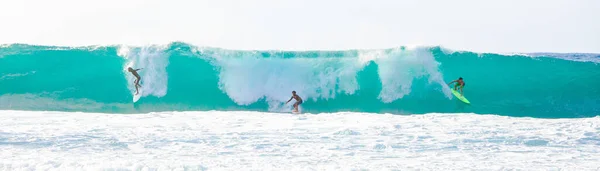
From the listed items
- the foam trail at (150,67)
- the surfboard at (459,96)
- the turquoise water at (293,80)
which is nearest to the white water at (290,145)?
the turquoise water at (293,80)

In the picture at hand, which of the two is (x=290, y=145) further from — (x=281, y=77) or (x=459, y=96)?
(x=459, y=96)

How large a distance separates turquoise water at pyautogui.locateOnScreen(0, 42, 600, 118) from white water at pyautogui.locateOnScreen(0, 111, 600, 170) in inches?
145

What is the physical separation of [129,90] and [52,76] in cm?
213

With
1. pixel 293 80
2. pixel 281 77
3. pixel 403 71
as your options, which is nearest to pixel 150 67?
pixel 281 77

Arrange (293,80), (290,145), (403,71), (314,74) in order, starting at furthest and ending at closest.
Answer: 1. (314,74)
2. (293,80)
3. (403,71)
4. (290,145)

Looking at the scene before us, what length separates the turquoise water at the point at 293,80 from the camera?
43.3ft

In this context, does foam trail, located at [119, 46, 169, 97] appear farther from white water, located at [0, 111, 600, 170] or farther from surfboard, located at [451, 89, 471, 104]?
surfboard, located at [451, 89, 471, 104]

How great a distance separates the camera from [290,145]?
6.82 meters

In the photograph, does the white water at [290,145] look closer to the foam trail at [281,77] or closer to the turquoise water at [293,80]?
the turquoise water at [293,80]

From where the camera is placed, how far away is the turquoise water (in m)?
13.2

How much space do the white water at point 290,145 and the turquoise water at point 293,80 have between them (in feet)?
12.1

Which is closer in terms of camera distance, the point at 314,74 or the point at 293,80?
the point at 293,80

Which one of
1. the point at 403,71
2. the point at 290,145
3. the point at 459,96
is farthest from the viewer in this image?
the point at 403,71

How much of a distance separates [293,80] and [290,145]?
7111 mm
